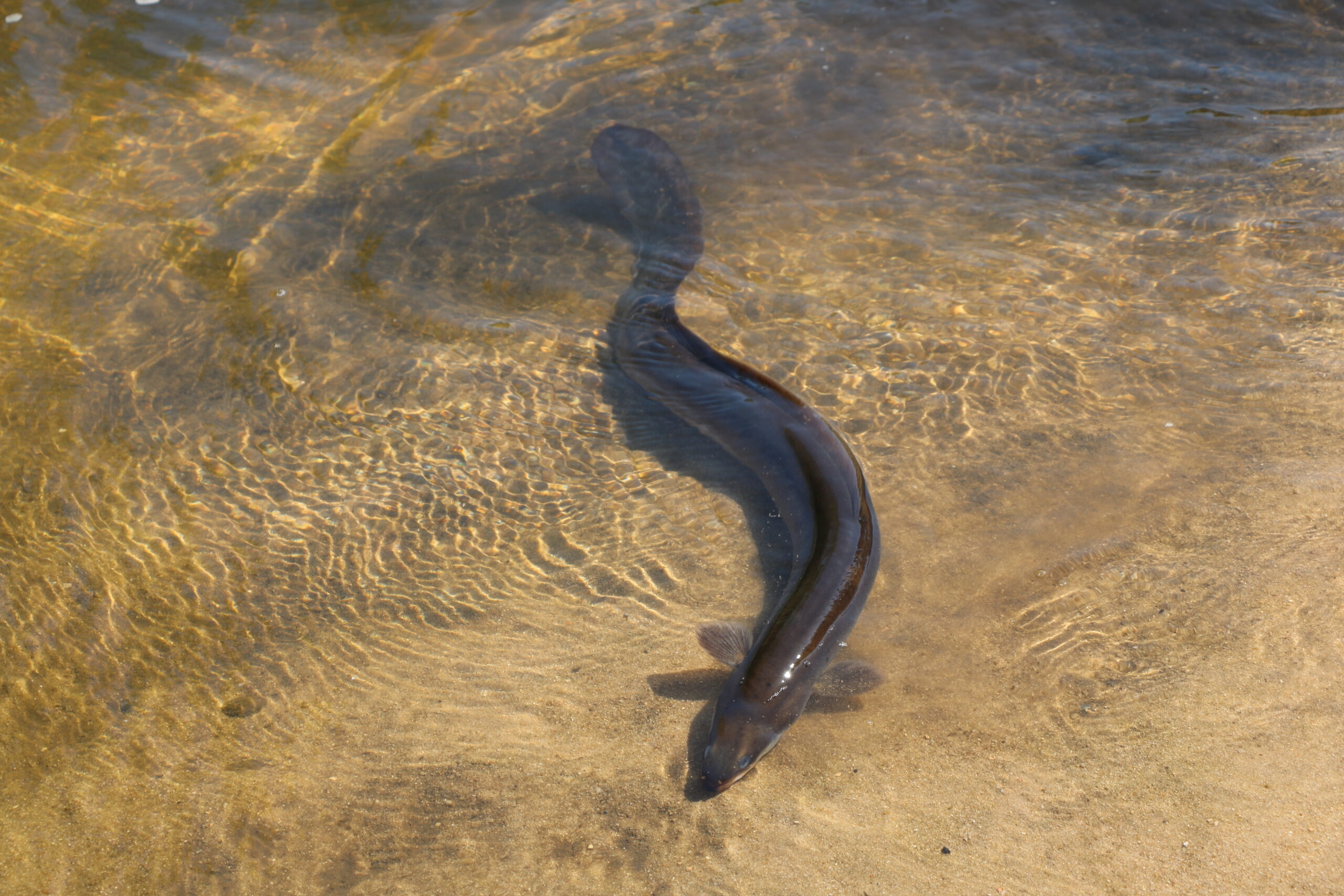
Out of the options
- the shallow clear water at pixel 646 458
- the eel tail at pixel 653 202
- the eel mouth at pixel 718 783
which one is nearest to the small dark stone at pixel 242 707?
the shallow clear water at pixel 646 458

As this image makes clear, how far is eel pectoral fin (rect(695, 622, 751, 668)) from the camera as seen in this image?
3029mm

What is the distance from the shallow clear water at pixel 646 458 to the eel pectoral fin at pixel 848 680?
0.23ft

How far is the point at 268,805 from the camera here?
2.73 meters

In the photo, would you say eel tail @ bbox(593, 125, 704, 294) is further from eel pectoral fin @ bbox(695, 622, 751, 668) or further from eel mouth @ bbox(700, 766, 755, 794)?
eel mouth @ bbox(700, 766, 755, 794)

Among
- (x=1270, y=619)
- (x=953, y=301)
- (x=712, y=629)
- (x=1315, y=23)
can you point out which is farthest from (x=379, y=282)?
(x=1315, y=23)

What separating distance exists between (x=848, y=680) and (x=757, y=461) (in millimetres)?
1098

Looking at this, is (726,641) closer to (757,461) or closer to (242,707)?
(757,461)

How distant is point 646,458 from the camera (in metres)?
3.90

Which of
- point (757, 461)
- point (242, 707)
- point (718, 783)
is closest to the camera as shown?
point (718, 783)

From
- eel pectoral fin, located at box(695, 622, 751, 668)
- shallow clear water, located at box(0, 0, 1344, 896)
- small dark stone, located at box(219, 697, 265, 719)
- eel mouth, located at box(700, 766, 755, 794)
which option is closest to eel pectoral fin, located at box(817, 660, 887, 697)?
shallow clear water, located at box(0, 0, 1344, 896)

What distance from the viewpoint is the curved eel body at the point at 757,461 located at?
9.35 ft

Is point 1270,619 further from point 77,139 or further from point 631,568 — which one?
point 77,139

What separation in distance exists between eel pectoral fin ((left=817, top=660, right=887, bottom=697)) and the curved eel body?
0.24 feet

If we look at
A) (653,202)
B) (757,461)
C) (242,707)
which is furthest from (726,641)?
(653,202)
